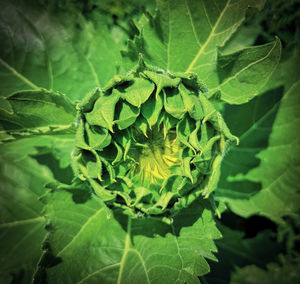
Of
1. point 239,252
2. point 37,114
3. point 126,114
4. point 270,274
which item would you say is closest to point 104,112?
point 126,114

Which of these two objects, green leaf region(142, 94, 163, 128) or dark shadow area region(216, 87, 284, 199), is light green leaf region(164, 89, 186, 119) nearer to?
green leaf region(142, 94, 163, 128)

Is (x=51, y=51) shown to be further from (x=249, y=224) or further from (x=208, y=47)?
(x=249, y=224)

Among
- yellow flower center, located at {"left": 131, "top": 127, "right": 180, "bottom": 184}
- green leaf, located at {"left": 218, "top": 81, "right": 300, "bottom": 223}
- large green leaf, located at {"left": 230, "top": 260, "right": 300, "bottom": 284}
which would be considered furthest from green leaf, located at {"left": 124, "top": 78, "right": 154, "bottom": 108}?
large green leaf, located at {"left": 230, "top": 260, "right": 300, "bottom": 284}

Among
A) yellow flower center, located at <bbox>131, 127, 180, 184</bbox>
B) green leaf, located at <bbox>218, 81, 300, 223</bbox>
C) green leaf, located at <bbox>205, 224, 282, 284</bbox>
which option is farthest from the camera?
green leaf, located at <bbox>205, 224, 282, 284</bbox>

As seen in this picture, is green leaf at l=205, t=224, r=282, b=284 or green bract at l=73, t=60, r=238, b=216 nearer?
green bract at l=73, t=60, r=238, b=216

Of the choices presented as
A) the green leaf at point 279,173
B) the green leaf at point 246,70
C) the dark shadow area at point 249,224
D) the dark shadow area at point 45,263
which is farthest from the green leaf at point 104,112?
the dark shadow area at point 249,224

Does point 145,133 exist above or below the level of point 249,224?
above

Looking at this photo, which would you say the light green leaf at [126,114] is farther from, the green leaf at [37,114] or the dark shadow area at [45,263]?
the dark shadow area at [45,263]

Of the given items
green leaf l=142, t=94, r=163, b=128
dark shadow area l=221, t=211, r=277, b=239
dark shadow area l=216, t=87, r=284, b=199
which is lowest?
dark shadow area l=221, t=211, r=277, b=239
